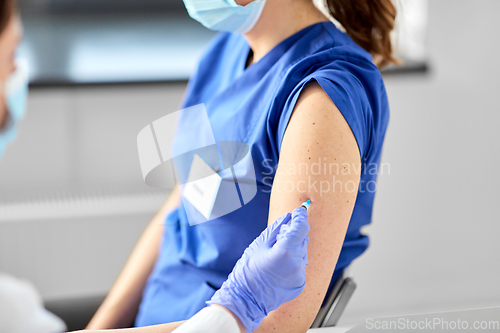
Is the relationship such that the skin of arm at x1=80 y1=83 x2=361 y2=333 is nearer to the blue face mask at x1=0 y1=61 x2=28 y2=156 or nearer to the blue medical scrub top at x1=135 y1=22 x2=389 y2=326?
the blue medical scrub top at x1=135 y1=22 x2=389 y2=326

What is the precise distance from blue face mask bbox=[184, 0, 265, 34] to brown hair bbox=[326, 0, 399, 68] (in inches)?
6.4

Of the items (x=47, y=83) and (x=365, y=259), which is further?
(x=365, y=259)

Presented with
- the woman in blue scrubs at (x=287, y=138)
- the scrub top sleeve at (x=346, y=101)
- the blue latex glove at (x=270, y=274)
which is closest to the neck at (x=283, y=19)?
the woman in blue scrubs at (x=287, y=138)

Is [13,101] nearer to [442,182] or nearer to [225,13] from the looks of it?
[225,13]

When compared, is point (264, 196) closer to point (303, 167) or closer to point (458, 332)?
point (303, 167)

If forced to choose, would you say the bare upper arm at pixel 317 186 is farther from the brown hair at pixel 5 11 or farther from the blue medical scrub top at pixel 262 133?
the brown hair at pixel 5 11

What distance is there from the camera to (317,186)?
67 cm

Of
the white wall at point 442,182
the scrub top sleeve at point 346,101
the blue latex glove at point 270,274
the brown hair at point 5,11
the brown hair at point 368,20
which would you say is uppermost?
the brown hair at point 5,11

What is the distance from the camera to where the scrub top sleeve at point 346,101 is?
2.32 feet

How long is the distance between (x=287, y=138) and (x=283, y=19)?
0.29 meters

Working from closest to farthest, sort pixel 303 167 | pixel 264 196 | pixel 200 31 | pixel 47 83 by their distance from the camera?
pixel 303 167 < pixel 264 196 < pixel 47 83 < pixel 200 31

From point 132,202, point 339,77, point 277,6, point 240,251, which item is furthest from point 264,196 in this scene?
point 132,202

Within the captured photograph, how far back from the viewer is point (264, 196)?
0.80 meters

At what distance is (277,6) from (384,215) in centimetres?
119
